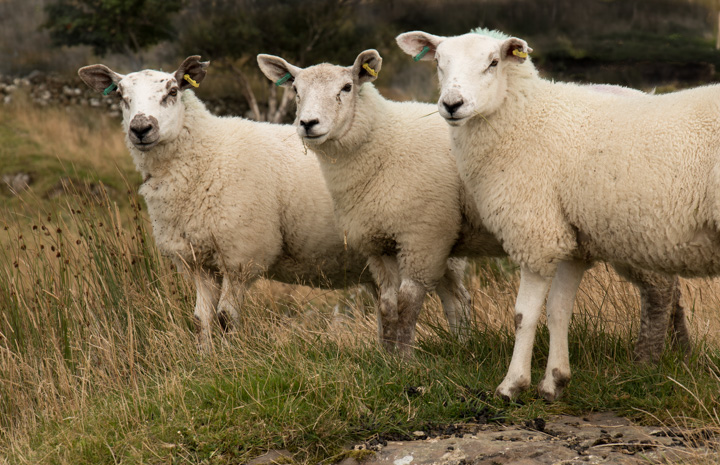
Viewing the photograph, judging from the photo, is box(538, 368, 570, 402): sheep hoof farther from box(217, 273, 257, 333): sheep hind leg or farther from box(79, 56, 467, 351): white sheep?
box(217, 273, 257, 333): sheep hind leg

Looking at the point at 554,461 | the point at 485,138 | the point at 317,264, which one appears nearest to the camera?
the point at 554,461

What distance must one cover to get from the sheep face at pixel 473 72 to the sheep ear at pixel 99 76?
9.97 feet

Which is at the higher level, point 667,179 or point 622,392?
point 667,179

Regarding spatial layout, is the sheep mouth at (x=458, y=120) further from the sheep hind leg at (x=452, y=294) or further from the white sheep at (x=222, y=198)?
the sheep hind leg at (x=452, y=294)

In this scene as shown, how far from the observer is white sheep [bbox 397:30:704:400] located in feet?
13.6

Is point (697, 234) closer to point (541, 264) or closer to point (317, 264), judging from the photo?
point (541, 264)

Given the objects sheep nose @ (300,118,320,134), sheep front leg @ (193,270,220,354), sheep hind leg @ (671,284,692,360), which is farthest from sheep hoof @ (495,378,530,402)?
sheep front leg @ (193,270,220,354)

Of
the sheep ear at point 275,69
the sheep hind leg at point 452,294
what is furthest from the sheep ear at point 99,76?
the sheep hind leg at point 452,294

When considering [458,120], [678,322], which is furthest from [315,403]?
[678,322]

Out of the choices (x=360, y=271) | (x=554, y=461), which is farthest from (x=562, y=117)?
(x=360, y=271)

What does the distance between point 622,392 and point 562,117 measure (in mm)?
1618

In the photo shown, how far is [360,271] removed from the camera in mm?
6633

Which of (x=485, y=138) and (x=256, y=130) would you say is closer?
(x=485, y=138)

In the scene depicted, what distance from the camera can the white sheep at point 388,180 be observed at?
5609 millimetres
